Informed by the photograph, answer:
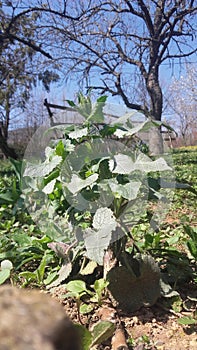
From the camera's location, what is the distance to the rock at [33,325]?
125 millimetres

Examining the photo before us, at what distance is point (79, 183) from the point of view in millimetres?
829

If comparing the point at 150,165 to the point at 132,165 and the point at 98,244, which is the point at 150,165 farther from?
the point at 98,244

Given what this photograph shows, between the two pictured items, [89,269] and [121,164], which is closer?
[121,164]

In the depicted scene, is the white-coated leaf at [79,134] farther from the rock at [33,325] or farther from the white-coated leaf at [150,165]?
the rock at [33,325]

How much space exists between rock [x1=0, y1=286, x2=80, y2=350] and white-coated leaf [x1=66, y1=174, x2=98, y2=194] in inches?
26.4

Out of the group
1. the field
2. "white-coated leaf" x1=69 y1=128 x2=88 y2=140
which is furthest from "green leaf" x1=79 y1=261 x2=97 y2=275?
"white-coated leaf" x1=69 y1=128 x2=88 y2=140

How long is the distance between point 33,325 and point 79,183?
698mm

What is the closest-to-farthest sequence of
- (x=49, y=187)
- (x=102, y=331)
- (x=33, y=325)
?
1. (x=33, y=325)
2. (x=102, y=331)
3. (x=49, y=187)

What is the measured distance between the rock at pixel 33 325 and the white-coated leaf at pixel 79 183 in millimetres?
671

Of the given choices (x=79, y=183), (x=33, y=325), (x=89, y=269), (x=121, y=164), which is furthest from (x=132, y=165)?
(x=33, y=325)

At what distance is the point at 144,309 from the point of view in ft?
3.11

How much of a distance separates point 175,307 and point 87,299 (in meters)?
0.24

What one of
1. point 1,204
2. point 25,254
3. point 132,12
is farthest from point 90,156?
point 132,12

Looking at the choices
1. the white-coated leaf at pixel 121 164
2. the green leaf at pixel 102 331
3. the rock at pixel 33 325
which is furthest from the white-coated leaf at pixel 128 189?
the rock at pixel 33 325
